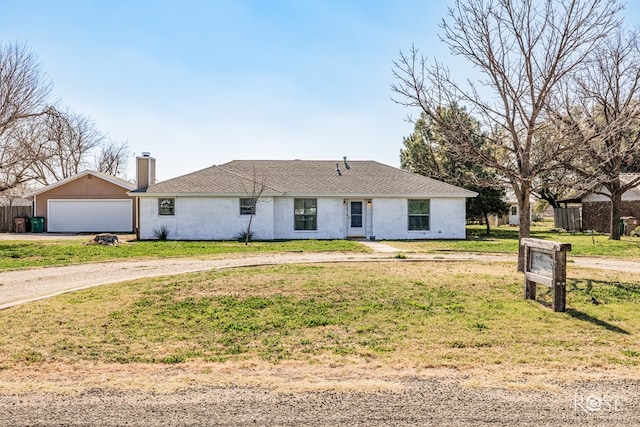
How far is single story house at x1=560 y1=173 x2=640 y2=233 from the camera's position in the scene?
29494mm

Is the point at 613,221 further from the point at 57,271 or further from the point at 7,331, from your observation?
the point at 7,331

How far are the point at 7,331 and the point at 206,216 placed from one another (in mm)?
16900

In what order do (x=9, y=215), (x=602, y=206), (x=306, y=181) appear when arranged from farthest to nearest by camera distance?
(x=9, y=215) → (x=602, y=206) → (x=306, y=181)

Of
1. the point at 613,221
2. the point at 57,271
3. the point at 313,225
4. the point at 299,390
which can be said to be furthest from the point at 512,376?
the point at 613,221

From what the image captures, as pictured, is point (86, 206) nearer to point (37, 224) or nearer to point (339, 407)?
point (37, 224)

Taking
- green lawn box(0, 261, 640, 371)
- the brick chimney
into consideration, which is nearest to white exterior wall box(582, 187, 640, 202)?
green lawn box(0, 261, 640, 371)

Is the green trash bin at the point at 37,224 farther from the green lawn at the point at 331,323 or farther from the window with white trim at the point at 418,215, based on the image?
the green lawn at the point at 331,323

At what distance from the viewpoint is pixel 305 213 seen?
78.3 ft

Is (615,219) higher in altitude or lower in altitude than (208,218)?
lower

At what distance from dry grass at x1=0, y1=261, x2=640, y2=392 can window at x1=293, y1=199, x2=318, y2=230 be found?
13518 mm

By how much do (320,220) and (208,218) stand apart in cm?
511

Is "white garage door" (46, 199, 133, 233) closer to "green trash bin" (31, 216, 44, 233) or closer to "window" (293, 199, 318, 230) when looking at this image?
"green trash bin" (31, 216, 44, 233)

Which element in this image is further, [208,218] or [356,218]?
[356,218]

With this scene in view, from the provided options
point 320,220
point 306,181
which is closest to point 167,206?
point 306,181
